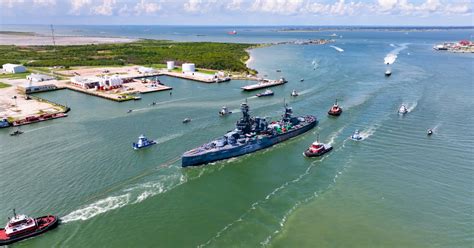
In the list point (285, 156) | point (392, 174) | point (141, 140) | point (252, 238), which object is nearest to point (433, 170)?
point (392, 174)

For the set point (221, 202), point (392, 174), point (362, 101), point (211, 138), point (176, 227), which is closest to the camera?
point (176, 227)

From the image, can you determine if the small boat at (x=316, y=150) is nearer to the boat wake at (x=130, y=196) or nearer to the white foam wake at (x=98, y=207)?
the boat wake at (x=130, y=196)

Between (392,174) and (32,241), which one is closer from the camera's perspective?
(32,241)

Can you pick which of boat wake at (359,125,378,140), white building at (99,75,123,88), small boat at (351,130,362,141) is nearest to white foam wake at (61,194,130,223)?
small boat at (351,130,362,141)

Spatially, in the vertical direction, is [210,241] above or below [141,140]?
below

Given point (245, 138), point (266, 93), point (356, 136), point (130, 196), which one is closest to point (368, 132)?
point (356, 136)

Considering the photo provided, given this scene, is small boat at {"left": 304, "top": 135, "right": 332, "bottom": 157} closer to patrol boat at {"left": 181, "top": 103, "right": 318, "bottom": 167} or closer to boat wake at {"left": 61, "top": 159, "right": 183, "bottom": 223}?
patrol boat at {"left": 181, "top": 103, "right": 318, "bottom": 167}

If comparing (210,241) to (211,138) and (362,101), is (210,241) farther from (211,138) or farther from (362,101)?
(362,101)
